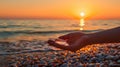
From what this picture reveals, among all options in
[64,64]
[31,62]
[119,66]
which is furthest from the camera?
[31,62]

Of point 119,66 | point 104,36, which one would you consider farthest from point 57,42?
point 119,66

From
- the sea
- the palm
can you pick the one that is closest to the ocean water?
the sea

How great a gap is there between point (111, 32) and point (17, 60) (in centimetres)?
283

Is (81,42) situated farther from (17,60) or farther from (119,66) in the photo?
(17,60)

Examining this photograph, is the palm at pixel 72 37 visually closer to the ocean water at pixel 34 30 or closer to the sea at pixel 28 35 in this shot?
the sea at pixel 28 35

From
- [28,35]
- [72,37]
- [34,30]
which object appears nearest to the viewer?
[72,37]

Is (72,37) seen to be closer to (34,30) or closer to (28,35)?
(28,35)

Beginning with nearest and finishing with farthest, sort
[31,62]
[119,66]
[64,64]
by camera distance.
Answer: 1. [119,66]
2. [64,64]
3. [31,62]

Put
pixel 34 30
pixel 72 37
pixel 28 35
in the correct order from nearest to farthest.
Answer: pixel 72 37, pixel 28 35, pixel 34 30

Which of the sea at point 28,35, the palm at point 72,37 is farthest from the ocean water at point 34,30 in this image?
the palm at point 72,37

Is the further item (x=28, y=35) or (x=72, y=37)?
(x=28, y=35)

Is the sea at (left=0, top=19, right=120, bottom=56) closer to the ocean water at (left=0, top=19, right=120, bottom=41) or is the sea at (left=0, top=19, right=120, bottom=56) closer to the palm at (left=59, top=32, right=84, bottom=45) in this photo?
the ocean water at (left=0, top=19, right=120, bottom=41)

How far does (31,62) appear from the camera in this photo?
5.82 meters

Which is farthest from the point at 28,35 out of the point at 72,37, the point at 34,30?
the point at 72,37
